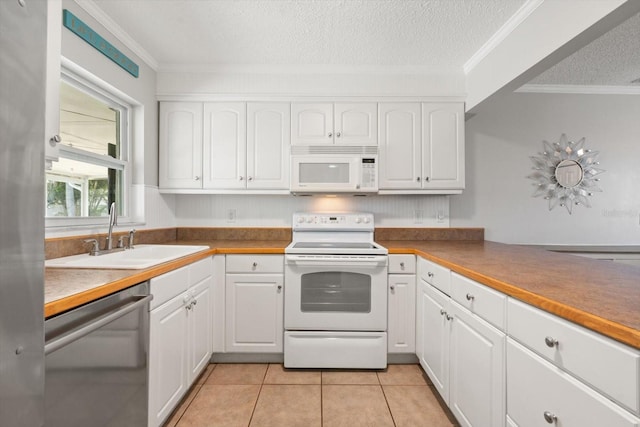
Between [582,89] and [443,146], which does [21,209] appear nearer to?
[443,146]

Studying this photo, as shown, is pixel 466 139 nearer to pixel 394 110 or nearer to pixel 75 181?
pixel 394 110

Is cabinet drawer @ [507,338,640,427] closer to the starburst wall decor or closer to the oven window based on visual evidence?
the oven window

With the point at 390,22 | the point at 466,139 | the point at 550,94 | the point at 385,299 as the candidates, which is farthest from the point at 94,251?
the point at 550,94

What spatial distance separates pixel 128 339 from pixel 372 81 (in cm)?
245

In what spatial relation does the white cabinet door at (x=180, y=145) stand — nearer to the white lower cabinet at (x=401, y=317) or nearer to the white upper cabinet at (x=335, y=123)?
the white upper cabinet at (x=335, y=123)

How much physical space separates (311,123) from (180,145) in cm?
115

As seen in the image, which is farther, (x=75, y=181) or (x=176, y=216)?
(x=176, y=216)

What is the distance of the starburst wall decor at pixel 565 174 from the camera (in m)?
2.83

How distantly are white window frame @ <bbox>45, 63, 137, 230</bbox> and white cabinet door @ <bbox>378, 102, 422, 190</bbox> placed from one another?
2.04 metres

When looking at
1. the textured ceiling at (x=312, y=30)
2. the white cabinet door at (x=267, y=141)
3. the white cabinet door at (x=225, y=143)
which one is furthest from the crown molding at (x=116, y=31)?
the white cabinet door at (x=267, y=141)

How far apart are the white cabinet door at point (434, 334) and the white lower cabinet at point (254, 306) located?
1.00 m

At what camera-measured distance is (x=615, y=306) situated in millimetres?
826

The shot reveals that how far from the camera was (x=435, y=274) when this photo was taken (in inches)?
71.7

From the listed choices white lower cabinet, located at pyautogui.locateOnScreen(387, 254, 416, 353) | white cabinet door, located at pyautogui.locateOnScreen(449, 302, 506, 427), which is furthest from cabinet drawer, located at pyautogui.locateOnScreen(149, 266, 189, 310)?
white cabinet door, located at pyautogui.locateOnScreen(449, 302, 506, 427)
